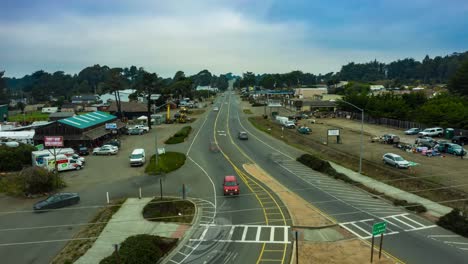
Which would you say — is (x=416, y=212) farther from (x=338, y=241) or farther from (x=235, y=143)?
(x=235, y=143)

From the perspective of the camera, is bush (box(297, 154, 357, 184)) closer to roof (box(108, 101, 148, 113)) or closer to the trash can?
the trash can

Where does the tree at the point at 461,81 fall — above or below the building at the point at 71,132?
above

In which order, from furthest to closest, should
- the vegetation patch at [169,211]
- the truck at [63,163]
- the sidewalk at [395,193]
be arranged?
the truck at [63,163] → the sidewalk at [395,193] → the vegetation patch at [169,211]

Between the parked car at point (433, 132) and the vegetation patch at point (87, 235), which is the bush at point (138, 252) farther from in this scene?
the parked car at point (433, 132)

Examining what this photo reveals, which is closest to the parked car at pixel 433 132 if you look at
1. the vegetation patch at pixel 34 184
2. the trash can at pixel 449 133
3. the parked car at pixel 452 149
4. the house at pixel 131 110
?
the trash can at pixel 449 133

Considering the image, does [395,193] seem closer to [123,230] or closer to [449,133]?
[123,230]

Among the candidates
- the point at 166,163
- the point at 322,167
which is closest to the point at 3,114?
the point at 166,163
